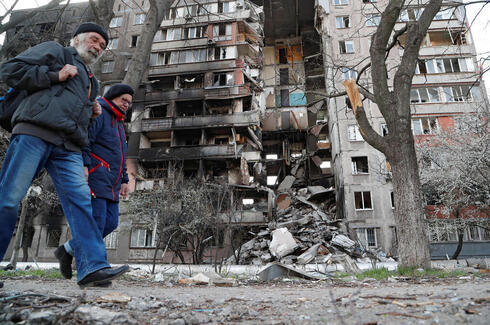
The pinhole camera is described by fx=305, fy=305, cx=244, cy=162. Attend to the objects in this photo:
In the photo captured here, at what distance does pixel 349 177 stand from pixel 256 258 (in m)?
11.0

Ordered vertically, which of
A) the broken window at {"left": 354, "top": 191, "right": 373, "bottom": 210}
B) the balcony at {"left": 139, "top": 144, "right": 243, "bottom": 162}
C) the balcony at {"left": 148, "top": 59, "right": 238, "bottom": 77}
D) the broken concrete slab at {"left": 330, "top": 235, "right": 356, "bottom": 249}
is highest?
the balcony at {"left": 148, "top": 59, "right": 238, "bottom": 77}

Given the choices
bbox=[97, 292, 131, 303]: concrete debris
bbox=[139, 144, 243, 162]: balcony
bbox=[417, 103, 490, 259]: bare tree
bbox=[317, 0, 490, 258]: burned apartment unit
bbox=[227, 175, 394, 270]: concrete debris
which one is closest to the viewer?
bbox=[97, 292, 131, 303]: concrete debris

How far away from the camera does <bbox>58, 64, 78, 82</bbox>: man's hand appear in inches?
100

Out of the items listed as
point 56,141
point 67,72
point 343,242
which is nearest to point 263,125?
point 343,242

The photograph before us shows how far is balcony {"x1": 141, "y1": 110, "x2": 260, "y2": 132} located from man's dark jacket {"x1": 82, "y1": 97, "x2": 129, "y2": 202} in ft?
81.8

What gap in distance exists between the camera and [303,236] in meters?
21.8

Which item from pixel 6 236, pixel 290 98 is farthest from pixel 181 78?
pixel 6 236

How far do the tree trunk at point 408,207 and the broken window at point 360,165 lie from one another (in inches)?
839

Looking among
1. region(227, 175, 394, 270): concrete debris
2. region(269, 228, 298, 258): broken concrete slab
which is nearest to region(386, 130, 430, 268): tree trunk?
region(227, 175, 394, 270): concrete debris

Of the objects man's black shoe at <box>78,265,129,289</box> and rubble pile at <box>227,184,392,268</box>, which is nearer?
man's black shoe at <box>78,265,129,289</box>

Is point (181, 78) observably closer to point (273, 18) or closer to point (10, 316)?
point (273, 18)

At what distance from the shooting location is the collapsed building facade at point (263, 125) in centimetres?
2455

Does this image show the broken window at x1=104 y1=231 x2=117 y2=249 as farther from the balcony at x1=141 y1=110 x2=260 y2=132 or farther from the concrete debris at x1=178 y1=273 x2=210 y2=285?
the concrete debris at x1=178 y1=273 x2=210 y2=285

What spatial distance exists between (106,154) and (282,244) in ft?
56.9
